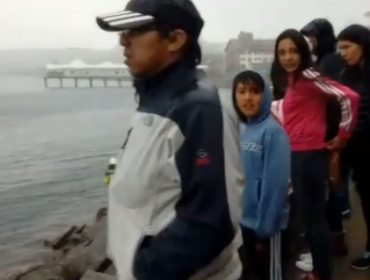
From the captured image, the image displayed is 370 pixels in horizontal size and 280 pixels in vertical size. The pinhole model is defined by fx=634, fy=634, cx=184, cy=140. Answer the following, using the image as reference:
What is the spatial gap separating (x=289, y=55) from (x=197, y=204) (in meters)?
0.99

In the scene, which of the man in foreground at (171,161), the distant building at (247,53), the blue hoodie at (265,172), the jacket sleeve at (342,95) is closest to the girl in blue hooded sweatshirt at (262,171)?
the blue hoodie at (265,172)

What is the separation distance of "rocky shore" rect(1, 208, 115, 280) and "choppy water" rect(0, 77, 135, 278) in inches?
8.6

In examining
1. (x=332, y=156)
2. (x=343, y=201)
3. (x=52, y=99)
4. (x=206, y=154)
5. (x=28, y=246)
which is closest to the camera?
(x=206, y=154)

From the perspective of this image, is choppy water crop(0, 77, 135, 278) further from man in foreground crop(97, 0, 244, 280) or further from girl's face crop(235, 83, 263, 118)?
man in foreground crop(97, 0, 244, 280)

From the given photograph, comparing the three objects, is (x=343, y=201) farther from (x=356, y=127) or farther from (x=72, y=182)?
(x=72, y=182)

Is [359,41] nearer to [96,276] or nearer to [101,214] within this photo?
[96,276]

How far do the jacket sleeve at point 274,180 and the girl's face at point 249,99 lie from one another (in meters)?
0.08

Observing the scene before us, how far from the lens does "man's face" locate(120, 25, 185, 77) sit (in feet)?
2.72

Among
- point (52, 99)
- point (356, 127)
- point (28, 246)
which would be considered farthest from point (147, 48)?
point (52, 99)

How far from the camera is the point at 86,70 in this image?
4512mm

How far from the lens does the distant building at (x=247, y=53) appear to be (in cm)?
350

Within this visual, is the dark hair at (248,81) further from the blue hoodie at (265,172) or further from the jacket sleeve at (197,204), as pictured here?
the jacket sleeve at (197,204)

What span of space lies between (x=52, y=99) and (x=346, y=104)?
3.62 meters

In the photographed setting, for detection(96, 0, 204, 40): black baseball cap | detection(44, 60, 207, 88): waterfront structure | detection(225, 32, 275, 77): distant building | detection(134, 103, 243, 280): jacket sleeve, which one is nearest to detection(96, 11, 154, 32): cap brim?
detection(96, 0, 204, 40): black baseball cap
